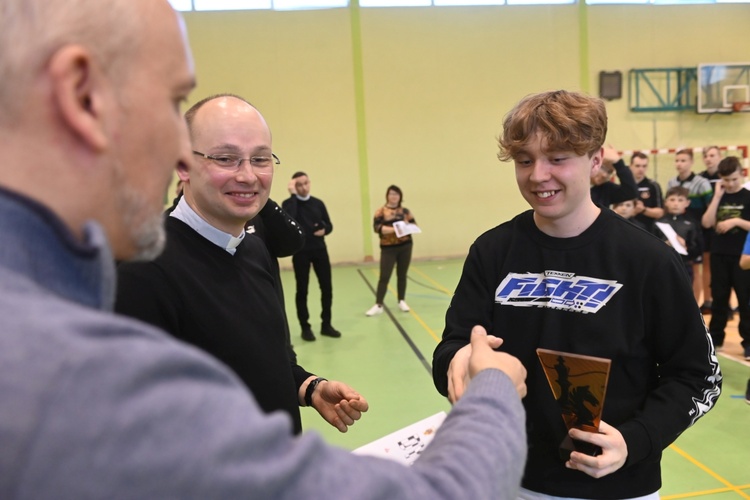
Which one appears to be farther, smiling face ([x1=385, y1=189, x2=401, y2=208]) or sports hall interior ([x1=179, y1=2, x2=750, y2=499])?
sports hall interior ([x1=179, y1=2, x2=750, y2=499])

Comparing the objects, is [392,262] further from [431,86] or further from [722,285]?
[431,86]

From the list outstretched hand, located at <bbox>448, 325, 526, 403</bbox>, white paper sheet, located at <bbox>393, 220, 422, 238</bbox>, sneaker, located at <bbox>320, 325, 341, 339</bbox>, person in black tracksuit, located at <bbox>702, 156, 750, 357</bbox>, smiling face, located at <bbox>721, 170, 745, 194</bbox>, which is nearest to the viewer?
outstretched hand, located at <bbox>448, 325, 526, 403</bbox>

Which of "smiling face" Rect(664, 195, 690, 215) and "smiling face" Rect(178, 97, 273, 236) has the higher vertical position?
"smiling face" Rect(178, 97, 273, 236)

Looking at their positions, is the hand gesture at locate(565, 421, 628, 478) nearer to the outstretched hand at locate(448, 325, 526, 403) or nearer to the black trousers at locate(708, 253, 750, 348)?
the outstretched hand at locate(448, 325, 526, 403)

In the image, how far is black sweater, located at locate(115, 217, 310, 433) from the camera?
53.6 inches

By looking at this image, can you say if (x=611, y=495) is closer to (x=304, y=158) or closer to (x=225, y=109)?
(x=225, y=109)

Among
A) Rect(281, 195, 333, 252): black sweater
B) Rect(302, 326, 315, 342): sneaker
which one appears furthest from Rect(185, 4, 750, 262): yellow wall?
Rect(302, 326, 315, 342): sneaker

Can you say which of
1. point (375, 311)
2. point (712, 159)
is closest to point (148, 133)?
point (375, 311)

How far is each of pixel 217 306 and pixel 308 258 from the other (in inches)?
199

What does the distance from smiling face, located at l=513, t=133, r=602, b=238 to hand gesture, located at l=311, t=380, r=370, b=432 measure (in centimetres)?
84

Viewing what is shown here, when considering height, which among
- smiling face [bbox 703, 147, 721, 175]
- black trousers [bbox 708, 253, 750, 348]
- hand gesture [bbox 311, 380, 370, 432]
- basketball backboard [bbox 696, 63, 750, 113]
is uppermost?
basketball backboard [bbox 696, 63, 750, 113]

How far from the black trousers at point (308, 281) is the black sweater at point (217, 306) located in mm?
4708

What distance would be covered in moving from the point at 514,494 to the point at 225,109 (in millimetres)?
1433

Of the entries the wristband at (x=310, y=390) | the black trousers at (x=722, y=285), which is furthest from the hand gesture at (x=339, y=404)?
the black trousers at (x=722, y=285)
